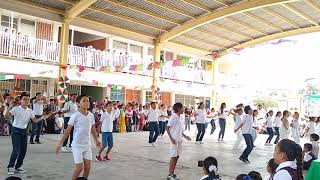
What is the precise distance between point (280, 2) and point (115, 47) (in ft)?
35.0

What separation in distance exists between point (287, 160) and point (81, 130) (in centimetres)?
347

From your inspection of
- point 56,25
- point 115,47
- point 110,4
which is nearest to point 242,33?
point 115,47

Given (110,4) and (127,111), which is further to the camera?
(127,111)

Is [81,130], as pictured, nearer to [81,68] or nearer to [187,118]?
[81,68]

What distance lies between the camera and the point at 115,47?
23000 mm

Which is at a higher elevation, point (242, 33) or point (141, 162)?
point (242, 33)

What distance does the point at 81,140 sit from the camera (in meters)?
5.62

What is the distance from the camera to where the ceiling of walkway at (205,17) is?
655 inches

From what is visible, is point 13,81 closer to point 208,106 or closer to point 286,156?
point 208,106

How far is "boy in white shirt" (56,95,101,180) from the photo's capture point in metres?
5.48

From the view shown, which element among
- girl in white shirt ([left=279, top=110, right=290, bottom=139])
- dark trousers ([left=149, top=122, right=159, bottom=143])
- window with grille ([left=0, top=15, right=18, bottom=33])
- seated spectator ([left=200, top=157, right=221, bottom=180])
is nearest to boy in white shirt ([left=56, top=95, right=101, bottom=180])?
seated spectator ([left=200, top=157, right=221, bottom=180])

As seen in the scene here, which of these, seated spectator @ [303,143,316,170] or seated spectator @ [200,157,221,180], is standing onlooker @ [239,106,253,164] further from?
seated spectator @ [200,157,221,180]

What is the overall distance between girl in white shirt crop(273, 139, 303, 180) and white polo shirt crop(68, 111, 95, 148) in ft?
10.9

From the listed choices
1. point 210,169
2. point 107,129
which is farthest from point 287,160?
point 107,129
